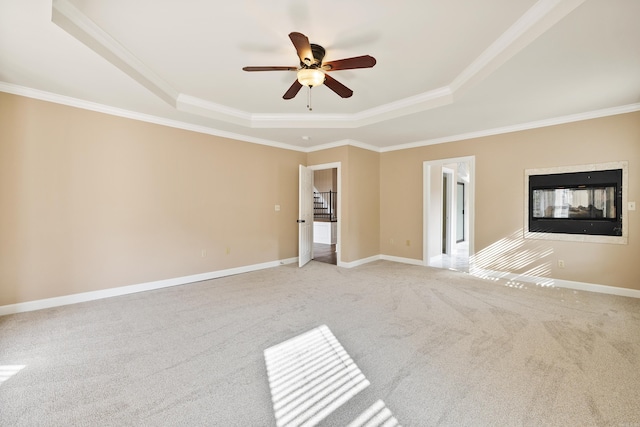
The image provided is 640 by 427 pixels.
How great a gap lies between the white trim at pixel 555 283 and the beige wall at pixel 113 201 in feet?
14.1

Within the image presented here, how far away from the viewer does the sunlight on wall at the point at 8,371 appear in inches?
79.6

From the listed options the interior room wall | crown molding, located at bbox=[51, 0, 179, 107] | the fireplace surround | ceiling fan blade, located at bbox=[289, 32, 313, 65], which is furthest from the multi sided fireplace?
the interior room wall

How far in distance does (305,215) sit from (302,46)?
3977 mm

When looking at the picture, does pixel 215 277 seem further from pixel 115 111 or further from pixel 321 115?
pixel 321 115

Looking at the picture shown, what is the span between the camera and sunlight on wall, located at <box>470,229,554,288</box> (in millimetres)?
4434

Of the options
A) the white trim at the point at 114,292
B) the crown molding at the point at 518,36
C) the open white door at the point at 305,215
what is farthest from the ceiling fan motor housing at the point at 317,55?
the white trim at the point at 114,292

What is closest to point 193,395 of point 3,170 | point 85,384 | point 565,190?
point 85,384

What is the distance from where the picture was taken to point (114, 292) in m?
3.86

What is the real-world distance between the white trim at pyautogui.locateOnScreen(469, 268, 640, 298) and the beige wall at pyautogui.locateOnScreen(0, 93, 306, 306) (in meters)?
4.29

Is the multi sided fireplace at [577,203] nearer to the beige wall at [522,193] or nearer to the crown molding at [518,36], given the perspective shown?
the beige wall at [522,193]

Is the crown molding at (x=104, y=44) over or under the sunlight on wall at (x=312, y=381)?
over

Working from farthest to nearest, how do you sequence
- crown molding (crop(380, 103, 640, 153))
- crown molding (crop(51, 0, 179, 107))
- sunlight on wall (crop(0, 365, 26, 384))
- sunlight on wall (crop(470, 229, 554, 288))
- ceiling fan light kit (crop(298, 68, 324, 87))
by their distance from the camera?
sunlight on wall (crop(470, 229, 554, 288)), crown molding (crop(380, 103, 640, 153)), ceiling fan light kit (crop(298, 68, 324, 87)), crown molding (crop(51, 0, 179, 107)), sunlight on wall (crop(0, 365, 26, 384))

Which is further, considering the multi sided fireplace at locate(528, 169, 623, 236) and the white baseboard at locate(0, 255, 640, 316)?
the multi sided fireplace at locate(528, 169, 623, 236)

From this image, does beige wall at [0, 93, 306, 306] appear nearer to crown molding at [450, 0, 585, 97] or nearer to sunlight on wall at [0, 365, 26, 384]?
sunlight on wall at [0, 365, 26, 384]
